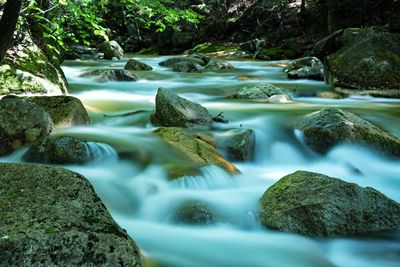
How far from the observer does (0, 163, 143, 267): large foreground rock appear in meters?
2.29

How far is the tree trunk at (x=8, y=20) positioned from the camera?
410 cm

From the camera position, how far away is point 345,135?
6121 mm

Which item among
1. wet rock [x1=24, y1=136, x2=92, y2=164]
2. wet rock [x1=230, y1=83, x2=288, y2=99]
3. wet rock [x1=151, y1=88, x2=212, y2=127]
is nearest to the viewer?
wet rock [x1=24, y1=136, x2=92, y2=164]

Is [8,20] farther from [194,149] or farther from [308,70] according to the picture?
[308,70]

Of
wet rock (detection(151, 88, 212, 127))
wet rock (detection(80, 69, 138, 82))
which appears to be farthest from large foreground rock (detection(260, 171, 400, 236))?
wet rock (detection(80, 69, 138, 82))

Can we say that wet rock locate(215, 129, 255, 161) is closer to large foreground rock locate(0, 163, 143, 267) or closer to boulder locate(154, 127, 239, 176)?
boulder locate(154, 127, 239, 176)

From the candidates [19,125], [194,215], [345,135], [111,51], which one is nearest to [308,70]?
[345,135]

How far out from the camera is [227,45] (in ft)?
94.2

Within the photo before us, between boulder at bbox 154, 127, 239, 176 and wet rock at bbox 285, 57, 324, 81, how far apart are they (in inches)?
329

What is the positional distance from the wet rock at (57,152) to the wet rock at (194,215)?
1.82 metres

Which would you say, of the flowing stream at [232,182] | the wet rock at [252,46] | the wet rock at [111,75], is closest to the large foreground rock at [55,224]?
the flowing stream at [232,182]

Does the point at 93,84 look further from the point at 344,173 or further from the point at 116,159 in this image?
the point at 344,173

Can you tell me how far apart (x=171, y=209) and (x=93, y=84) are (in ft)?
29.0

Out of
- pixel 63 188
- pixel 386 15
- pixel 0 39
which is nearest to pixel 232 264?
pixel 63 188
